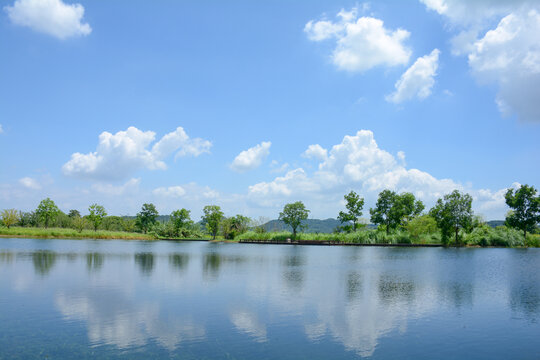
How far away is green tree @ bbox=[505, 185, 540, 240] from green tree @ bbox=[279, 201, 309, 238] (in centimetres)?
4290

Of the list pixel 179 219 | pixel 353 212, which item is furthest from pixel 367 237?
pixel 179 219

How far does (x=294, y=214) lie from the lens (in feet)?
285

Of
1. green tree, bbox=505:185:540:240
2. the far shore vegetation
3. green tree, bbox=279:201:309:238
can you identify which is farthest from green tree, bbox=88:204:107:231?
green tree, bbox=505:185:540:240

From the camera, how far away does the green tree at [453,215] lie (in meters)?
65.7

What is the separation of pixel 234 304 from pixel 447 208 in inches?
2403

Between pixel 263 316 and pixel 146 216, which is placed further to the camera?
pixel 146 216

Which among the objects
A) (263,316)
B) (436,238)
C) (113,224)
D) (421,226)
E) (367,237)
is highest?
(421,226)

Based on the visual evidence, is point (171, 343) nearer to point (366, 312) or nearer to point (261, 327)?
point (261, 327)

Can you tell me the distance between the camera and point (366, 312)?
15102mm

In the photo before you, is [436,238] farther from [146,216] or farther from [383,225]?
[146,216]

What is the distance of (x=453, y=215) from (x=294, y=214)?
3499cm

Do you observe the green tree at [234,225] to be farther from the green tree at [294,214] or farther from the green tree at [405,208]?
the green tree at [405,208]

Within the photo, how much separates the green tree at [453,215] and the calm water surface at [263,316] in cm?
4466

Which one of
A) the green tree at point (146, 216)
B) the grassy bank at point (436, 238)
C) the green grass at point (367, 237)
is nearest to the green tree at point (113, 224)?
the green tree at point (146, 216)
